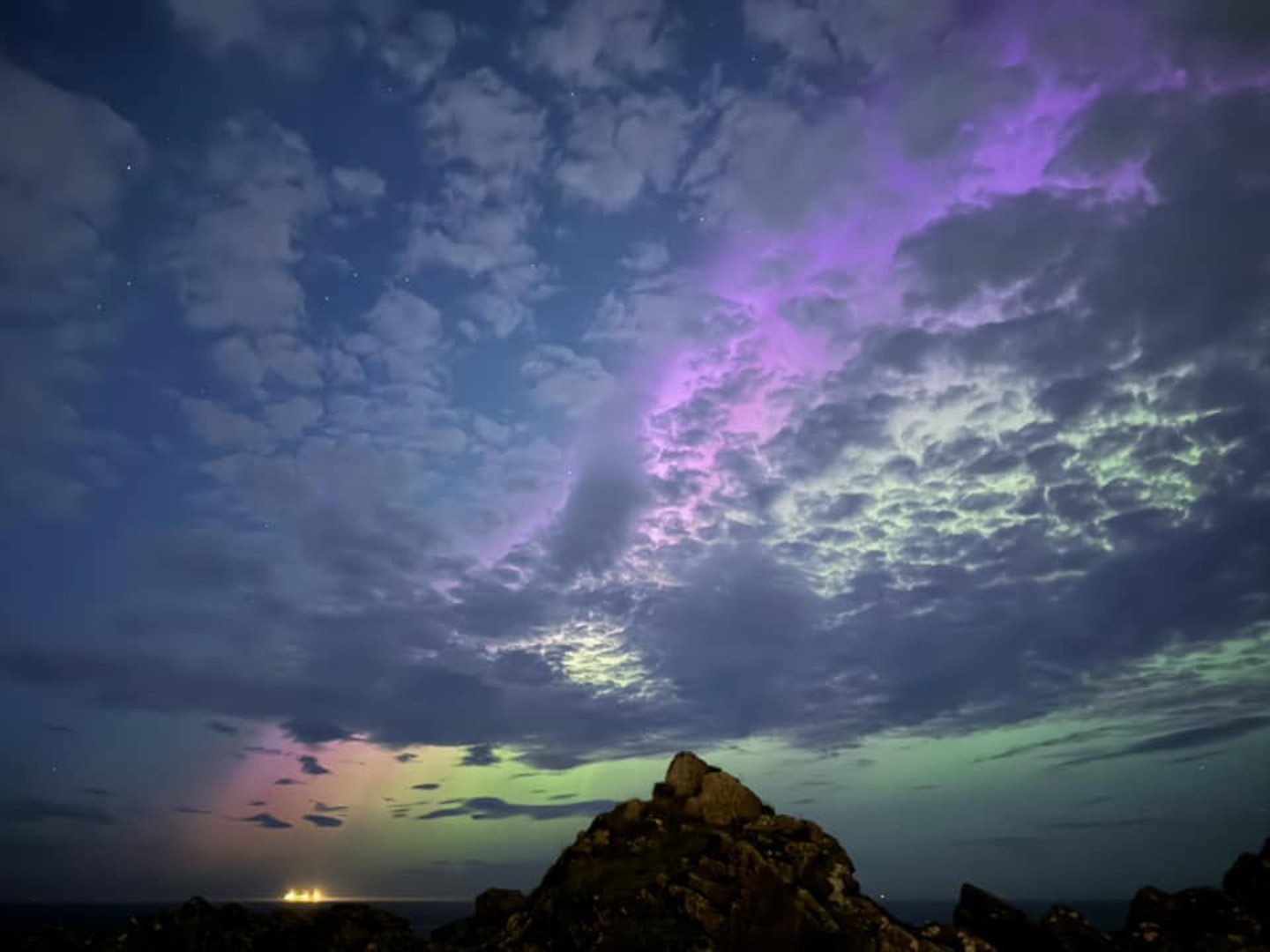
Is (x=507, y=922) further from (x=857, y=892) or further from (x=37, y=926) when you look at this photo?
(x=37, y=926)

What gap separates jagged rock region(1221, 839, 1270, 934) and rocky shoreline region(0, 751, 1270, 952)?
72 mm

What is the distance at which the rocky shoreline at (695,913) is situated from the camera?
111 feet

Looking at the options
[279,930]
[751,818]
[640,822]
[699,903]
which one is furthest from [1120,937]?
[279,930]

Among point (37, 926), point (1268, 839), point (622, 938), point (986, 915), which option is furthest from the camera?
point (37, 926)

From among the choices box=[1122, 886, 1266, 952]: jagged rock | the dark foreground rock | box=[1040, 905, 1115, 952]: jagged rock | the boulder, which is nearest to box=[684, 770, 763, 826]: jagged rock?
the boulder

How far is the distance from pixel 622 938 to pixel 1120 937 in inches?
1040

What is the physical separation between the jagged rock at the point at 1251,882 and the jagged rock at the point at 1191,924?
1.94 metres

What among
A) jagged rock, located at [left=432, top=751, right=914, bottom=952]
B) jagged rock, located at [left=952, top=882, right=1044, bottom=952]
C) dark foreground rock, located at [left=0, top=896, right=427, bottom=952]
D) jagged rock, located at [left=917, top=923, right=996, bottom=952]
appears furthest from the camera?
dark foreground rock, located at [left=0, top=896, right=427, bottom=952]

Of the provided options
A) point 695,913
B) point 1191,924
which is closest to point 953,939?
point 695,913

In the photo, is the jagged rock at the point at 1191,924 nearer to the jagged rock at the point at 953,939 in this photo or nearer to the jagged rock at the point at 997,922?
the jagged rock at the point at 997,922

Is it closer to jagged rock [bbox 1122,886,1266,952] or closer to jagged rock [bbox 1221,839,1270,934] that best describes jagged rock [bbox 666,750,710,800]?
jagged rock [bbox 1122,886,1266,952]

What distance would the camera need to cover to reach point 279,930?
4584cm

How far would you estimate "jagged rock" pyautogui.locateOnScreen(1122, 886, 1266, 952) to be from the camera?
34.1 metres

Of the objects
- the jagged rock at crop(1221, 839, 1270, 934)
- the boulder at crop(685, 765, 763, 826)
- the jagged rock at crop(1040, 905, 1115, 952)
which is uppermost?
the boulder at crop(685, 765, 763, 826)
